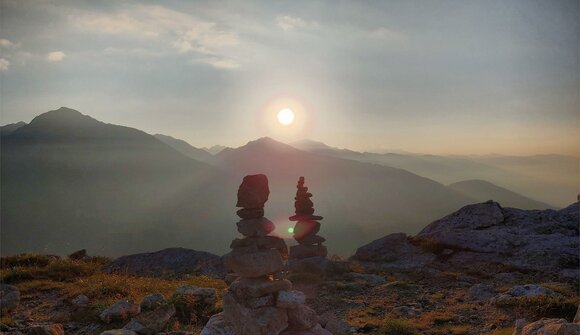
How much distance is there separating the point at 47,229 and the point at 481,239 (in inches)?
8410

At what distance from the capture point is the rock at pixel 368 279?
23547 millimetres

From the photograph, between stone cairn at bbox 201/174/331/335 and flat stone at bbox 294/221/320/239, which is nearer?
stone cairn at bbox 201/174/331/335

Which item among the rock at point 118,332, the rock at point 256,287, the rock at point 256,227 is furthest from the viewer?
the rock at point 256,227

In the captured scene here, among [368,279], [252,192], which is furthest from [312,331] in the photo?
[368,279]

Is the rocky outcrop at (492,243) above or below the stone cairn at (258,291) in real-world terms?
below

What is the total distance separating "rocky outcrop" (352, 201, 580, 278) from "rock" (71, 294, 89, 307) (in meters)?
20.1

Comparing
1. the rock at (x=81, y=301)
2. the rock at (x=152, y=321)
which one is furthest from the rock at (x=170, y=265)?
the rock at (x=152, y=321)

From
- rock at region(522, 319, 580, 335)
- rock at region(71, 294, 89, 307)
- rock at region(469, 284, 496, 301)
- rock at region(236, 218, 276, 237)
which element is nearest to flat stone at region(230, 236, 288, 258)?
rock at region(236, 218, 276, 237)

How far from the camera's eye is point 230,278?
1416 centimetres

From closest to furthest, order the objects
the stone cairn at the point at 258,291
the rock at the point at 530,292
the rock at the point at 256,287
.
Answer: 1. the stone cairn at the point at 258,291
2. the rock at the point at 256,287
3. the rock at the point at 530,292

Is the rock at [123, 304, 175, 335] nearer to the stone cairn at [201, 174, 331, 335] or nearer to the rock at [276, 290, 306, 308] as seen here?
the stone cairn at [201, 174, 331, 335]

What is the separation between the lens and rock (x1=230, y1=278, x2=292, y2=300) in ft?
40.6

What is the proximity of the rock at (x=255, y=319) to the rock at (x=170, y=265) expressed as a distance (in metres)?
13.8

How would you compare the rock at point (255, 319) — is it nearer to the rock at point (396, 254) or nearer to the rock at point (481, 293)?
the rock at point (481, 293)
